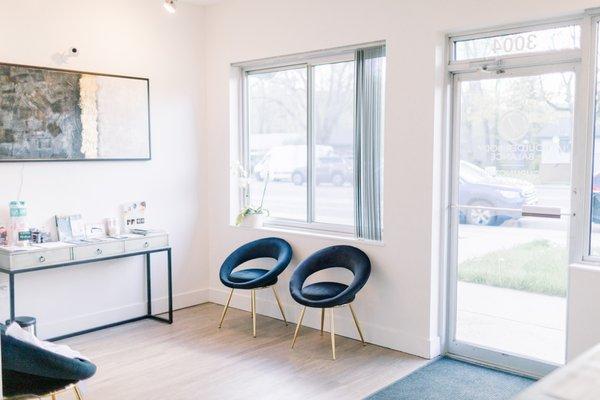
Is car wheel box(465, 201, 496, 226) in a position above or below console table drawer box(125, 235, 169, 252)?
above

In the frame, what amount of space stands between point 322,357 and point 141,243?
1.86 m

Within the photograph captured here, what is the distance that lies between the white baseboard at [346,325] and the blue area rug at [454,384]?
0.62ft

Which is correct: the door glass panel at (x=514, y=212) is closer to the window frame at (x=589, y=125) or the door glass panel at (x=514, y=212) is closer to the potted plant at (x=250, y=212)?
the window frame at (x=589, y=125)

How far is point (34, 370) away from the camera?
2867 mm

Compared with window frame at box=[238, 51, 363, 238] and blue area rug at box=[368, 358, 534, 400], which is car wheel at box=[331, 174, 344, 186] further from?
blue area rug at box=[368, 358, 534, 400]

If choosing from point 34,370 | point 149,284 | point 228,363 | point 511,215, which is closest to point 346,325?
point 228,363

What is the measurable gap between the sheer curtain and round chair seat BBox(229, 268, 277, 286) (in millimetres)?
875

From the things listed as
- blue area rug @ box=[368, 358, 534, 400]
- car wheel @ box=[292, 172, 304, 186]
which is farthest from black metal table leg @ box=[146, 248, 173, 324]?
blue area rug @ box=[368, 358, 534, 400]

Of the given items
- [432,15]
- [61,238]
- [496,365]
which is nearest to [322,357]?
[496,365]

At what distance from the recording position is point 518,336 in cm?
423

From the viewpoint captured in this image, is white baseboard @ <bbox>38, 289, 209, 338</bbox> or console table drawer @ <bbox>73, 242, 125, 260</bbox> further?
white baseboard @ <bbox>38, 289, 209, 338</bbox>

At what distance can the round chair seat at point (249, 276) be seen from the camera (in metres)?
5.05

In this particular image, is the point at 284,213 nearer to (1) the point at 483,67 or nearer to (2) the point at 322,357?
(2) the point at 322,357

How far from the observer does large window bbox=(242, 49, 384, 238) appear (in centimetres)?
513
